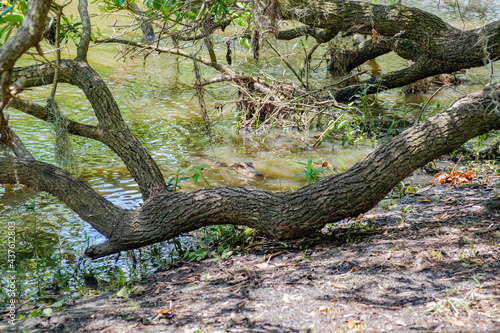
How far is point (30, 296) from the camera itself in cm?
355

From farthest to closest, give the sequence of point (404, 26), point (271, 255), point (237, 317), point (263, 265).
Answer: point (404, 26) → point (271, 255) → point (263, 265) → point (237, 317)

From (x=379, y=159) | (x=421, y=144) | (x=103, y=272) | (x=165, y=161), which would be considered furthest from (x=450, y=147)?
(x=165, y=161)

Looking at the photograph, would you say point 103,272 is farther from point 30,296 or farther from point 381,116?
point 381,116

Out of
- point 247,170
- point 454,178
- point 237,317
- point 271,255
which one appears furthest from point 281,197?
point 454,178

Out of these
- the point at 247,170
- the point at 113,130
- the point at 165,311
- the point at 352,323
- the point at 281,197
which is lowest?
the point at 247,170

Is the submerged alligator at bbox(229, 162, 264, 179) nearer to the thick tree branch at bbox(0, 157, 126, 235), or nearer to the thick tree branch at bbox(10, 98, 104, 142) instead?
the thick tree branch at bbox(10, 98, 104, 142)

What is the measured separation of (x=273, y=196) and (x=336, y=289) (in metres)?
1.14

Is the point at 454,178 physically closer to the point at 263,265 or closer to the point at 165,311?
the point at 263,265

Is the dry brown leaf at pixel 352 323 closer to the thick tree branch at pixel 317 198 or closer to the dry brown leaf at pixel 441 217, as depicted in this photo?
the thick tree branch at pixel 317 198

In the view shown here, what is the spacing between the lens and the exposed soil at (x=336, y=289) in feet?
8.59

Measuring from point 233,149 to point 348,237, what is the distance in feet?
11.6

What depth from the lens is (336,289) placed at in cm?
300

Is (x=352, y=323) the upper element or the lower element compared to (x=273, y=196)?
lower

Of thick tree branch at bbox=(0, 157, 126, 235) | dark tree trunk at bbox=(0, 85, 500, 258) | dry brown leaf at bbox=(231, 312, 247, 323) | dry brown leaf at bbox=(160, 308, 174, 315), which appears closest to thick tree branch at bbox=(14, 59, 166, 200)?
dark tree trunk at bbox=(0, 85, 500, 258)
